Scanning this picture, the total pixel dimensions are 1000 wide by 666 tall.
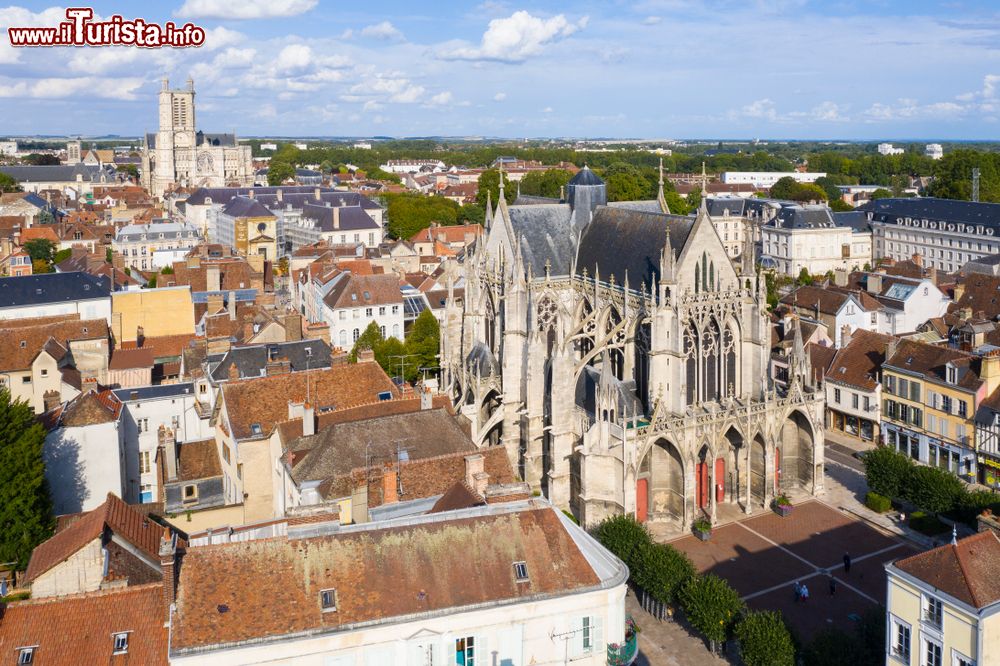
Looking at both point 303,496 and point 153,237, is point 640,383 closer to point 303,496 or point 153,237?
point 303,496

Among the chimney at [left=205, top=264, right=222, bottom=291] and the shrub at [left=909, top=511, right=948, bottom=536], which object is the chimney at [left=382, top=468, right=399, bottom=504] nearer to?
the shrub at [left=909, top=511, right=948, bottom=536]

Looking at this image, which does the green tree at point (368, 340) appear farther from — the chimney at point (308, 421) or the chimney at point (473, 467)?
the chimney at point (473, 467)

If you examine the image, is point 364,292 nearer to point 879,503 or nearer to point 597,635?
point 879,503

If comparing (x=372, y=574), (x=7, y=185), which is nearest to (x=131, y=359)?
(x=372, y=574)

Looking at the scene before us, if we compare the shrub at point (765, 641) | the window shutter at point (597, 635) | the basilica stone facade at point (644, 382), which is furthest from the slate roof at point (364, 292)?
the window shutter at point (597, 635)

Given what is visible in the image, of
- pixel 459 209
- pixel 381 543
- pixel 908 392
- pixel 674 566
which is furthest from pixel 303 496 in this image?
pixel 459 209

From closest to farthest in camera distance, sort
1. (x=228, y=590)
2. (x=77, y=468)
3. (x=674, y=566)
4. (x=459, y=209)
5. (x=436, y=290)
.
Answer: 1. (x=228, y=590)
2. (x=674, y=566)
3. (x=77, y=468)
4. (x=436, y=290)
5. (x=459, y=209)

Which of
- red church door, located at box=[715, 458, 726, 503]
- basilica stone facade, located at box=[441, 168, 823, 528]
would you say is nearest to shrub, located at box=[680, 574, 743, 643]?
basilica stone facade, located at box=[441, 168, 823, 528]
